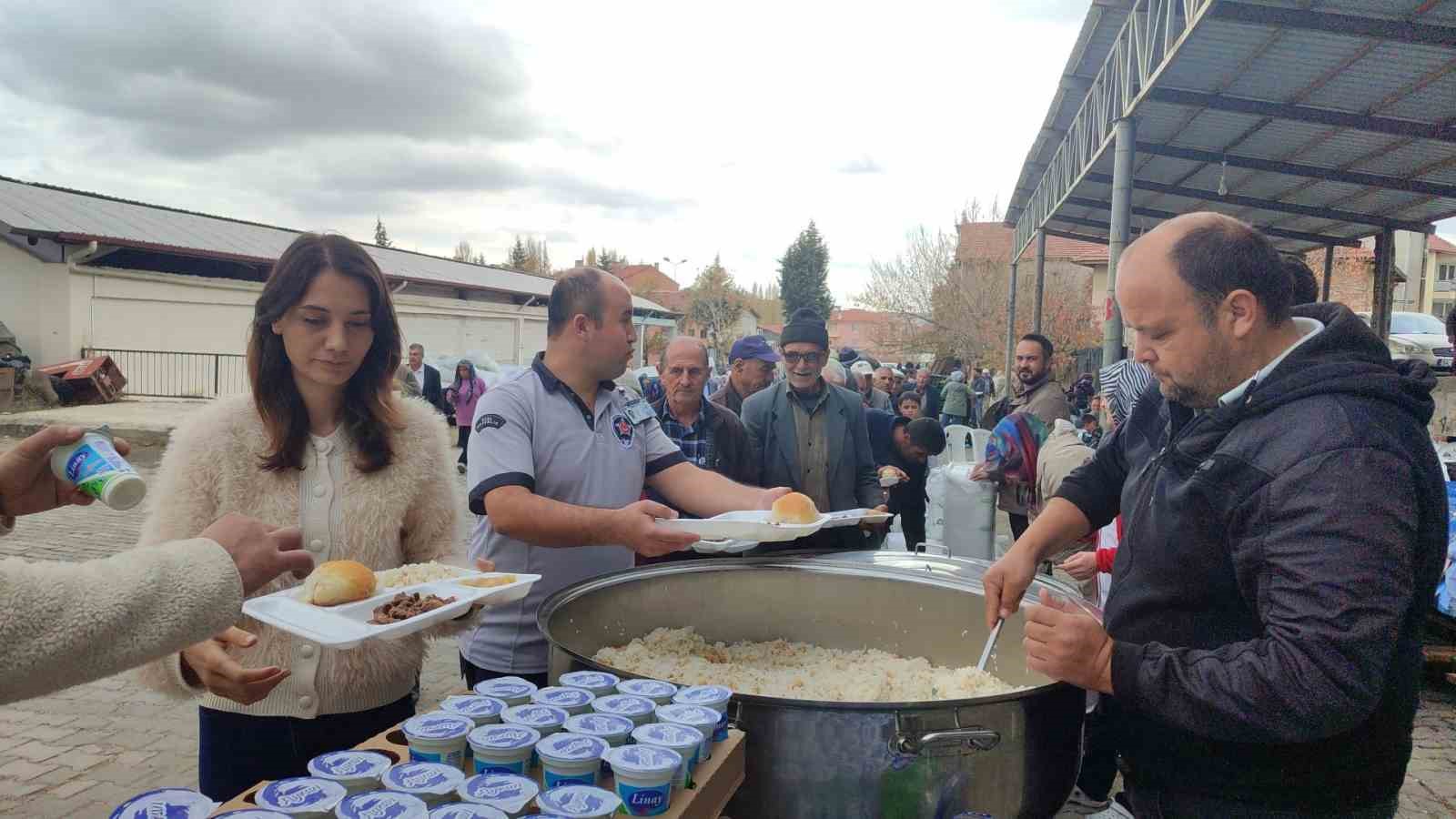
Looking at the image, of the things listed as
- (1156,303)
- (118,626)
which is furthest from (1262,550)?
(118,626)

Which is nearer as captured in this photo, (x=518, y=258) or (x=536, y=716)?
(x=536, y=716)

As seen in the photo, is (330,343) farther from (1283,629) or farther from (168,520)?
(1283,629)

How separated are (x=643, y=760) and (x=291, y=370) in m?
1.54

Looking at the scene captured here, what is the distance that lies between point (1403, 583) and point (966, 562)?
63.1 inches

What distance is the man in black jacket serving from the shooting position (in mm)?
1475

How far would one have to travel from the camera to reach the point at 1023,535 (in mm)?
2295

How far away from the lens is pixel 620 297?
2809mm

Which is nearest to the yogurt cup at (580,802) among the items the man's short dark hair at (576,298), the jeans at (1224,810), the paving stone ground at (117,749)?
the jeans at (1224,810)

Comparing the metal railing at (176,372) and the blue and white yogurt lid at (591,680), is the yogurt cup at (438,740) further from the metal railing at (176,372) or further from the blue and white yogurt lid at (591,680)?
the metal railing at (176,372)

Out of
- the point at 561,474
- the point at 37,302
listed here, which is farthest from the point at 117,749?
the point at 37,302

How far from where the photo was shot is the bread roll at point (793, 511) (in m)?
2.78

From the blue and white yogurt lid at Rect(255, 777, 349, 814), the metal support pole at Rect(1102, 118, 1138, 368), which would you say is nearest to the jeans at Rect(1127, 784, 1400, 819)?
the blue and white yogurt lid at Rect(255, 777, 349, 814)

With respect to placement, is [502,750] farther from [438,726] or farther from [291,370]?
[291,370]

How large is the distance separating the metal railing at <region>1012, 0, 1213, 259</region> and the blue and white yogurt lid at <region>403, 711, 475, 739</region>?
645cm
